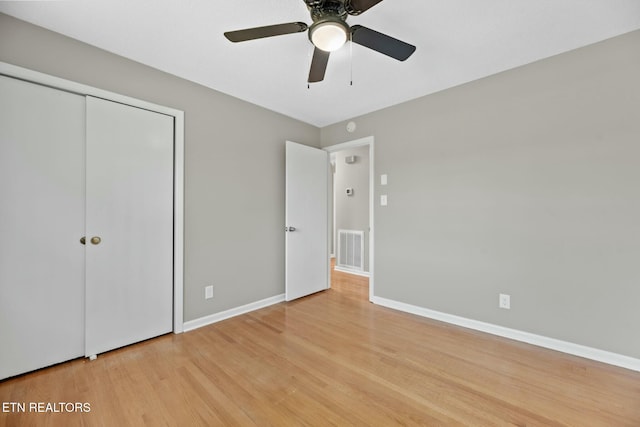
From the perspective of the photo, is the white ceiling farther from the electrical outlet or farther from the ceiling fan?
the electrical outlet

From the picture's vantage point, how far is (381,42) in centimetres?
159

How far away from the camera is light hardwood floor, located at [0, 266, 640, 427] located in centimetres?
146

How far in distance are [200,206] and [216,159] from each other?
→ 526mm

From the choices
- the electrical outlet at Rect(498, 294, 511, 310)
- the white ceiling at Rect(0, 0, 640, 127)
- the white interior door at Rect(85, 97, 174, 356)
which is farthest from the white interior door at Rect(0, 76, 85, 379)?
the electrical outlet at Rect(498, 294, 511, 310)

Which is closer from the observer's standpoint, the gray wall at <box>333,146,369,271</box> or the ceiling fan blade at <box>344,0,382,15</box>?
the ceiling fan blade at <box>344,0,382,15</box>

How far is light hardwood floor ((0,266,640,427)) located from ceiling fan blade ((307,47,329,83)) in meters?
2.15

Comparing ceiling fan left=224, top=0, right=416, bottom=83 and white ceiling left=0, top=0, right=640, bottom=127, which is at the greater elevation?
white ceiling left=0, top=0, right=640, bottom=127

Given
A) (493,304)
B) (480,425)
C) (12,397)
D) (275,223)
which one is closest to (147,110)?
(275,223)

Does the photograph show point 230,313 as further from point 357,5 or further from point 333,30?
point 357,5

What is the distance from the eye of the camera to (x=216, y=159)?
276 centimetres

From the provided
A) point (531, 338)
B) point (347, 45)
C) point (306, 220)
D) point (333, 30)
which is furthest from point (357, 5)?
point (531, 338)

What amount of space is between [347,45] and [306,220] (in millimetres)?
2080

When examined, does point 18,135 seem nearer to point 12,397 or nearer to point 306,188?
point 12,397

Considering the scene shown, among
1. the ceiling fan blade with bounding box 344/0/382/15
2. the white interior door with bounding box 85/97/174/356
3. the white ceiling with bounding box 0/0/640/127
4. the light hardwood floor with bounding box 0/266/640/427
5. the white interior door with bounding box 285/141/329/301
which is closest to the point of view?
the ceiling fan blade with bounding box 344/0/382/15
